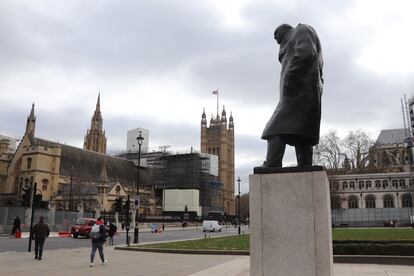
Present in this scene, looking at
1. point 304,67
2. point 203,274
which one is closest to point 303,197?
point 304,67

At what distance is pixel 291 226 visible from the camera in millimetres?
7680

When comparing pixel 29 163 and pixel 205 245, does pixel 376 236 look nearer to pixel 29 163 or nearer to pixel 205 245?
pixel 205 245

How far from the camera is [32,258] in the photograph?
17.4 meters

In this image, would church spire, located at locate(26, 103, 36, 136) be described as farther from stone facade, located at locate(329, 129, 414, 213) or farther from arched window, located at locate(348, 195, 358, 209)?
arched window, located at locate(348, 195, 358, 209)

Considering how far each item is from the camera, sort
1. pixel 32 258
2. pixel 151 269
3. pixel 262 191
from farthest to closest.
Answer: pixel 32 258, pixel 151 269, pixel 262 191

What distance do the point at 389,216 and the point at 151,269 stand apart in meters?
61.0

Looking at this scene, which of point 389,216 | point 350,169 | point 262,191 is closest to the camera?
point 262,191

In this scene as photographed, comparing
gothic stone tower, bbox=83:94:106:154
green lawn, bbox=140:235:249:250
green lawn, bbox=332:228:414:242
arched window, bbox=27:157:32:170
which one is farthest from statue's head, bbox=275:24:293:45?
gothic stone tower, bbox=83:94:106:154

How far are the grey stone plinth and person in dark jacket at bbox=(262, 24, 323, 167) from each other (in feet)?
2.09

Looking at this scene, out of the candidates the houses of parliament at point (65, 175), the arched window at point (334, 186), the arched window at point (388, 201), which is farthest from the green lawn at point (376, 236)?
the arched window at point (388, 201)

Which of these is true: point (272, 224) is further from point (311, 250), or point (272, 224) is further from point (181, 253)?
point (181, 253)

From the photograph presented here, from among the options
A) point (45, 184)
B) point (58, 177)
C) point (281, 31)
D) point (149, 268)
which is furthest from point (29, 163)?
point (281, 31)

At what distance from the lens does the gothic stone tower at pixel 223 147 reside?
140 metres

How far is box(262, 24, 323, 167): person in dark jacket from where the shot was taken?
8297 mm
